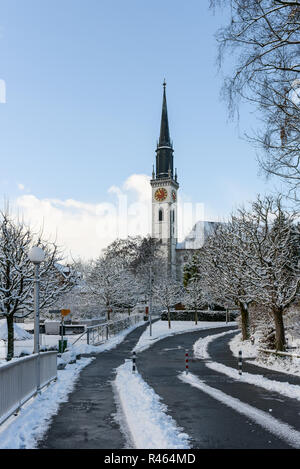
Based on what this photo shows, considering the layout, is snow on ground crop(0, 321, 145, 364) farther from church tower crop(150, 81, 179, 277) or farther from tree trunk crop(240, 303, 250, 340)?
church tower crop(150, 81, 179, 277)

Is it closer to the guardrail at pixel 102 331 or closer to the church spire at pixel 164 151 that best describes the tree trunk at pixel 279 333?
the guardrail at pixel 102 331

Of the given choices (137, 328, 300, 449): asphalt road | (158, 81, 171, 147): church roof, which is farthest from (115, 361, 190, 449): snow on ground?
(158, 81, 171, 147): church roof

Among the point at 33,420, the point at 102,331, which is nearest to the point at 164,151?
the point at 102,331

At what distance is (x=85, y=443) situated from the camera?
23.9ft

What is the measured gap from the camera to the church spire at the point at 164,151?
115875 millimetres

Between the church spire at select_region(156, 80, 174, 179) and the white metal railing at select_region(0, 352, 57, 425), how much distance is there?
107 m

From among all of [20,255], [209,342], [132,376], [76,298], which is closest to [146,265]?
[76,298]

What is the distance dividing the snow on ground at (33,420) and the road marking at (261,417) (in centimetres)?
408

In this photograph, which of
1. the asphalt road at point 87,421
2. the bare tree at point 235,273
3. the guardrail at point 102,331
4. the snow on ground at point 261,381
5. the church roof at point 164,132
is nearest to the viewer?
the asphalt road at point 87,421

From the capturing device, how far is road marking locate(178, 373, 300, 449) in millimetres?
7625

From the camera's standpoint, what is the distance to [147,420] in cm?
880

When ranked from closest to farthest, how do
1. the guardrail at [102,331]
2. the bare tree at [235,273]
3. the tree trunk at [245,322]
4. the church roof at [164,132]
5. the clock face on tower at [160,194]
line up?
the bare tree at [235,273]
the guardrail at [102,331]
the tree trunk at [245,322]
the church roof at [164,132]
the clock face on tower at [160,194]

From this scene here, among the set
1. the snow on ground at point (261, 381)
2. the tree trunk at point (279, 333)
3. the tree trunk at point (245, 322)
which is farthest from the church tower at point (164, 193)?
the snow on ground at point (261, 381)
